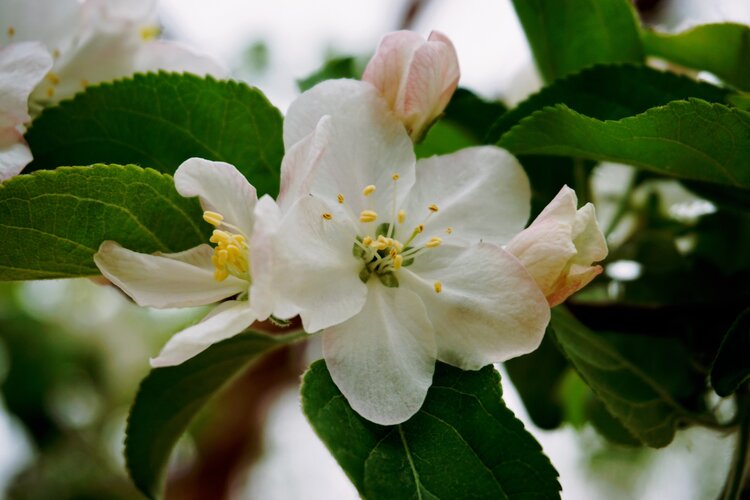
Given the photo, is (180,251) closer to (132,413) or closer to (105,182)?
(105,182)

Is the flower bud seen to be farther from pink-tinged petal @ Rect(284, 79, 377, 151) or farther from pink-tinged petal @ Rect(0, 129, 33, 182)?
pink-tinged petal @ Rect(0, 129, 33, 182)

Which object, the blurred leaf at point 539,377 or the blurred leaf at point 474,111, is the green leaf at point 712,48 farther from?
the blurred leaf at point 539,377

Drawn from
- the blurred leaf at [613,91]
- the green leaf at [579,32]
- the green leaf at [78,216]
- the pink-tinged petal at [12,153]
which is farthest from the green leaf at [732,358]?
the pink-tinged petal at [12,153]

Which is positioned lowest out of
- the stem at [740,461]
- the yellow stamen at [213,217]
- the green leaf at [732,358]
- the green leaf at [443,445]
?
the stem at [740,461]

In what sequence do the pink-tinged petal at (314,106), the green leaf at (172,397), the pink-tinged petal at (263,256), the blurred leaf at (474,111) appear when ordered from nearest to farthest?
1. the pink-tinged petal at (263,256)
2. the pink-tinged petal at (314,106)
3. the green leaf at (172,397)
4. the blurred leaf at (474,111)

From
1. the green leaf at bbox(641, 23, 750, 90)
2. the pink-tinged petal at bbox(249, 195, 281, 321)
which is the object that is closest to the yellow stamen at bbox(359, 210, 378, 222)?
the pink-tinged petal at bbox(249, 195, 281, 321)

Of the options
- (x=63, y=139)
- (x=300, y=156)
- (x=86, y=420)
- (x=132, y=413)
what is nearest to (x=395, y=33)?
A: (x=300, y=156)

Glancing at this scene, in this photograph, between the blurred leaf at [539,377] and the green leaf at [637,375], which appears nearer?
the green leaf at [637,375]
